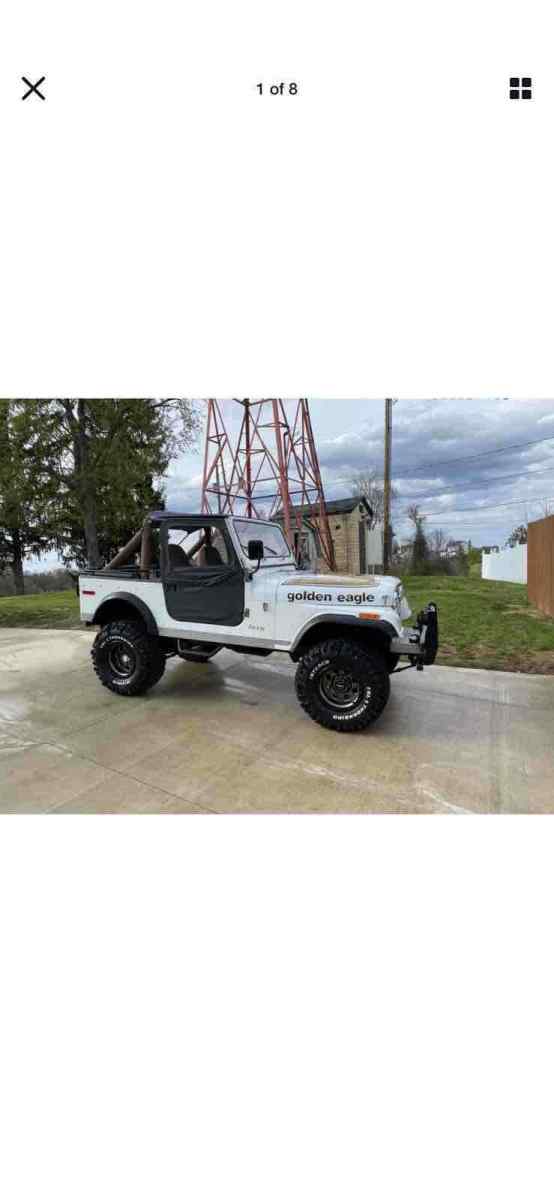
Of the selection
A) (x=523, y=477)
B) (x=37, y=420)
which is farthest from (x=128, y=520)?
(x=523, y=477)

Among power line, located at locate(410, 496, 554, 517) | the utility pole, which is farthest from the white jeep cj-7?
power line, located at locate(410, 496, 554, 517)

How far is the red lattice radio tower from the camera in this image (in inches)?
151

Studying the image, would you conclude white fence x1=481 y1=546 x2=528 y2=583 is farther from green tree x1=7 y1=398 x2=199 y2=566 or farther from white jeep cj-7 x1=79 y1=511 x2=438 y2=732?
green tree x1=7 y1=398 x2=199 y2=566

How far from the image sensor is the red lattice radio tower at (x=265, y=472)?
3830 mm

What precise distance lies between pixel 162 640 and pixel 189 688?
480 mm

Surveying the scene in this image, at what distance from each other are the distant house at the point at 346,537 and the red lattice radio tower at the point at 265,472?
5 cm

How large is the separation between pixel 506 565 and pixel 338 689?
9.73ft

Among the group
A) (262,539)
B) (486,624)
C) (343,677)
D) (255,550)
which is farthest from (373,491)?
(343,677)

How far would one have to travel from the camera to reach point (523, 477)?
4.03m

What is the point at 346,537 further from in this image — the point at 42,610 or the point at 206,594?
the point at 42,610

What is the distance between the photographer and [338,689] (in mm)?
2939
